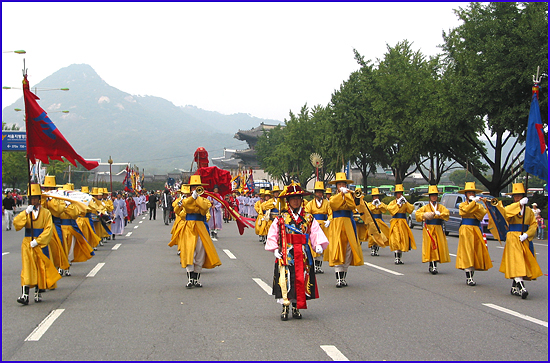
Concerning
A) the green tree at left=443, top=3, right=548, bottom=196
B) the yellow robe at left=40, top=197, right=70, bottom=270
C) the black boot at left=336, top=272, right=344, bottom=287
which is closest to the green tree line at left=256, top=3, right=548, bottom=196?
the green tree at left=443, top=3, right=548, bottom=196

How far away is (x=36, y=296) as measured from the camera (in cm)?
845

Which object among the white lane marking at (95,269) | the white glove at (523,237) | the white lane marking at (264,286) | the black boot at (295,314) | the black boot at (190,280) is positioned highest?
the white glove at (523,237)

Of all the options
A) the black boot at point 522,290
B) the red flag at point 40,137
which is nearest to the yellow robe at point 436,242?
the black boot at point 522,290

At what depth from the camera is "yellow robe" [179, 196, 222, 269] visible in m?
9.84

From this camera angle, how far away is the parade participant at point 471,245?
10.1 meters

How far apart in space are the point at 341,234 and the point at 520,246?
2.99m

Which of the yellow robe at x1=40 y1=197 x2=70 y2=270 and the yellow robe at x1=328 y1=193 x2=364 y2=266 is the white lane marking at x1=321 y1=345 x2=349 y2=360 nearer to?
the yellow robe at x1=328 y1=193 x2=364 y2=266

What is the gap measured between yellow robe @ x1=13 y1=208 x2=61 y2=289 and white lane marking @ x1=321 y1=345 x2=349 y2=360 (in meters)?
4.67

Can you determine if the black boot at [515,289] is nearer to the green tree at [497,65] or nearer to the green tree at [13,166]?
the green tree at [497,65]

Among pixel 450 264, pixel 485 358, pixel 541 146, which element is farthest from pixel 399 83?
pixel 485 358

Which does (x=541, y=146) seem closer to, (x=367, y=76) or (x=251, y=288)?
(x=251, y=288)

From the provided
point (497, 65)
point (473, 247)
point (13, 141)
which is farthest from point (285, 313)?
point (13, 141)

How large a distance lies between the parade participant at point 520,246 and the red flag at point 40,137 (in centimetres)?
729

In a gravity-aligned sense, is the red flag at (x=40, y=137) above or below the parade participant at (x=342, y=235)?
above
